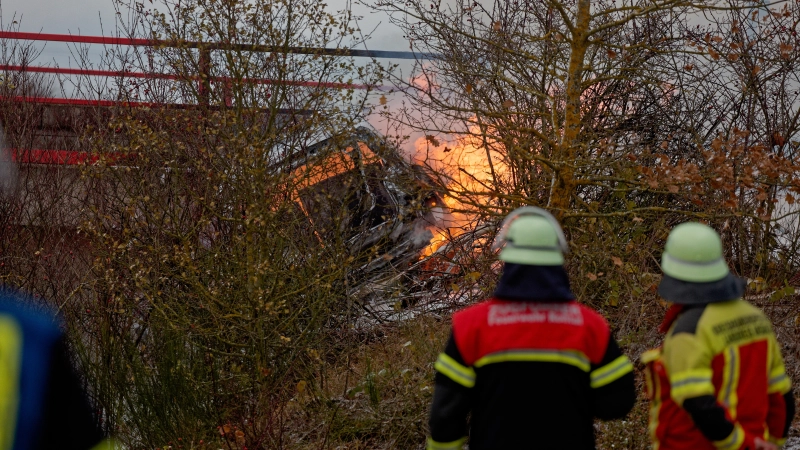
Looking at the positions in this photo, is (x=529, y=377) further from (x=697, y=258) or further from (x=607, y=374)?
(x=697, y=258)

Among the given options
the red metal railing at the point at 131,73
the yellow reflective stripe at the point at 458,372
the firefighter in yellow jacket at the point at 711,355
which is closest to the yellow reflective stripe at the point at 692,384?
the firefighter in yellow jacket at the point at 711,355

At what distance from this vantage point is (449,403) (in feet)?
9.62

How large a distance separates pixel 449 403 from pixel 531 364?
33 centimetres

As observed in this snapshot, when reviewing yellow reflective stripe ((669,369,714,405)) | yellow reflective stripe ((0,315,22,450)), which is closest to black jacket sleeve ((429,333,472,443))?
yellow reflective stripe ((669,369,714,405))

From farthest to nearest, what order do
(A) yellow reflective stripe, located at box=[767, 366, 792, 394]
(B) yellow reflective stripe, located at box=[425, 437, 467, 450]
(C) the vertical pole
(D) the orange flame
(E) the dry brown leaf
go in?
A: (C) the vertical pole → (D) the orange flame → (E) the dry brown leaf → (A) yellow reflective stripe, located at box=[767, 366, 792, 394] → (B) yellow reflective stripe, located at box=[425, 437, 467, 450]

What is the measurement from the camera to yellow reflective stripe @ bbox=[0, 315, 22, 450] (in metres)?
1.73

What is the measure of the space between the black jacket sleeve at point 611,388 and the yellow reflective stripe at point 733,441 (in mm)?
341

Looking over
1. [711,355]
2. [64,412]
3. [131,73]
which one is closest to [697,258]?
[711,355]

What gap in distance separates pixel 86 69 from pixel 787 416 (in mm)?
14952

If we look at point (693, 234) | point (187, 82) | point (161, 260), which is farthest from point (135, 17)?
point (693, 234)

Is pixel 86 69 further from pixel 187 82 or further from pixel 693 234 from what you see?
pixel 693 234

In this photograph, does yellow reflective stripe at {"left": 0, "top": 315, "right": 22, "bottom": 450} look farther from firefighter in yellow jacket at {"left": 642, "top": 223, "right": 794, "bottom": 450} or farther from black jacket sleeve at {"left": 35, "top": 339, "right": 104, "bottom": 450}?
firefighter in yellow jacket at {"left": 642, "top": 223, "right": 794, "bottom": 450}

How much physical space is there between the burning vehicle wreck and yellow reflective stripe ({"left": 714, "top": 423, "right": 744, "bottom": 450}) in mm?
5811

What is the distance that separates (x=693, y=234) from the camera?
3.00 m
